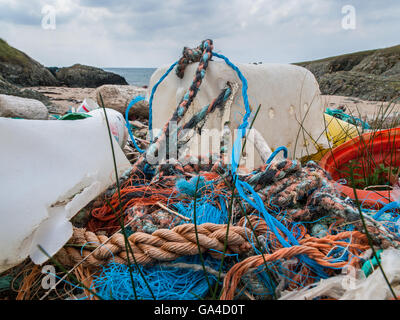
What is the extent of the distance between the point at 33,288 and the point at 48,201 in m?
0.34

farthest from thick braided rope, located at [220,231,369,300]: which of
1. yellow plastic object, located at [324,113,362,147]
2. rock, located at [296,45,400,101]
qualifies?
rock, located at [296,45,400,101]

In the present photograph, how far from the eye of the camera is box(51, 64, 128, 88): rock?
24000 millimetres

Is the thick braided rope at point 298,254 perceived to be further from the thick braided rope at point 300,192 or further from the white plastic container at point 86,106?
the white plastic container at point 86,106

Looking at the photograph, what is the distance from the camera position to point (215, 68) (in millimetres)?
1989

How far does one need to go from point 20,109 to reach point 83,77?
79.1 feet

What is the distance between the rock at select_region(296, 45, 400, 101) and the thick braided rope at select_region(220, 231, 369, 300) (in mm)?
2689

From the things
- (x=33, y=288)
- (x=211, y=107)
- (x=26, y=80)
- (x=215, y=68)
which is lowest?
(x=33, y=288)

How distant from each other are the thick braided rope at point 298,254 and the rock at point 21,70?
68.0 ft

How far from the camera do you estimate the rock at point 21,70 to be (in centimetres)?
1862

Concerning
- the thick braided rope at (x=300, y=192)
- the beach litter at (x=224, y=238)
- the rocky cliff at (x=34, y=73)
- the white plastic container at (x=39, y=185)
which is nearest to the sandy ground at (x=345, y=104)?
the thick braided rope at (x=300, y=192)

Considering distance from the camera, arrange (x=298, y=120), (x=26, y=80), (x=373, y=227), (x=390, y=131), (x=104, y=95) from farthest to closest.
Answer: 1. (x=26, y=80)
2. (x=104, y=95)
3. (x=298, y=120)
4. (x=390, y=131)
5. (x=373, y=227)

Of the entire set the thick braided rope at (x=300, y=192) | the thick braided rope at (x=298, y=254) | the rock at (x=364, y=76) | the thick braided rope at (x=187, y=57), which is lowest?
the thick braided rope at (x=298, y=254)
